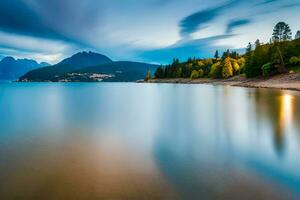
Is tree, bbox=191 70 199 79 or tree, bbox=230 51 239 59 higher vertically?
tree, bbox=230 51 239 59

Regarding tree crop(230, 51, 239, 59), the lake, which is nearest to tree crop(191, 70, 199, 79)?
tree crop(230, 51, 239, 59)

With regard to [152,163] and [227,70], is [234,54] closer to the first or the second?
[227,70]

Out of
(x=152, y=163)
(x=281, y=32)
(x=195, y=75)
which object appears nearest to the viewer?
(x=152, y=163)

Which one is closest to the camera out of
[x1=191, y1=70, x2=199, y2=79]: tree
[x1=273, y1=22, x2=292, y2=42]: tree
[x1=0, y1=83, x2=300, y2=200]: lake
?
[x1=0, y1=83, x2=300, y2=200]: lake

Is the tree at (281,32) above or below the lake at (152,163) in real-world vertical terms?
above

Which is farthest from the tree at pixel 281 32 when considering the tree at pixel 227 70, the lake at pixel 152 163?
the lake at pixel 152 163

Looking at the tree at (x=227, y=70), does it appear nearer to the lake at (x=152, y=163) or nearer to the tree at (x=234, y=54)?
the tree at (x=234, y=54)

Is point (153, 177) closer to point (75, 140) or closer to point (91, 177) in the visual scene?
point (91, 177)

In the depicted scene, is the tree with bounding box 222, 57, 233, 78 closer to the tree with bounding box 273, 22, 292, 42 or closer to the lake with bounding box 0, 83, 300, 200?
the tree with bounding box 273, 22, 292, 42

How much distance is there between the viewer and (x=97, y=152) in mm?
12016

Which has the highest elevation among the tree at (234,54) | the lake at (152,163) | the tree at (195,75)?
the tree at (234,54)

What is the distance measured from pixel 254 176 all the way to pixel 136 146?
611 centimetres

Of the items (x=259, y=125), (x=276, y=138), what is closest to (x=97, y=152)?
(x=276, y=138)

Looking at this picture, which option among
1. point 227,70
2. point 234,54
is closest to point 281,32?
point 227,70
